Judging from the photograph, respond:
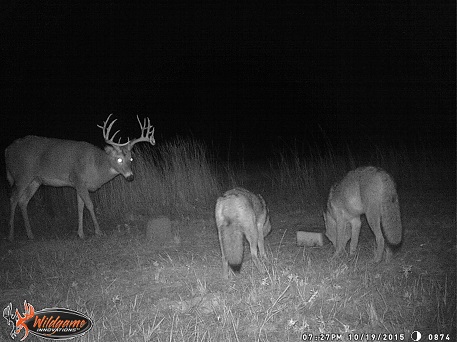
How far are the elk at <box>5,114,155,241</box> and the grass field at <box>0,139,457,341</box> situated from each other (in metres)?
0.92

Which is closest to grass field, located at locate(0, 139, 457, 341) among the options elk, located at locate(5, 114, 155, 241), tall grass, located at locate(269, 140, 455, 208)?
tall grass, located at locate(269, 140, 455, 208)

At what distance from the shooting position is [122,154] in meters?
10.2

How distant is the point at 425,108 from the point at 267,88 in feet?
60.0

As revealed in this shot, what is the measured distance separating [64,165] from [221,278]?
231 inches

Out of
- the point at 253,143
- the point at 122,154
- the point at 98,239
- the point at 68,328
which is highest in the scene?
the point at 122,154

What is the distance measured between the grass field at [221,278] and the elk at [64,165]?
0.92 m

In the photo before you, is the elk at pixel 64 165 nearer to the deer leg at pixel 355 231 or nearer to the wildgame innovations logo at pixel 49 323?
the deer leg at pixel 355 231

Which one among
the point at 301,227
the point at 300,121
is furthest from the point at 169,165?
the point at 300,121

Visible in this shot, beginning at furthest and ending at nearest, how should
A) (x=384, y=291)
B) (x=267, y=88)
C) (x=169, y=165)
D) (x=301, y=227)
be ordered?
(x=267, y=88) < (x=169, y=165) < (x=301, y=227) < (x=384, y=291)

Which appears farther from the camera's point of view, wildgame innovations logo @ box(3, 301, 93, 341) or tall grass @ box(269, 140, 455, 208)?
tall grass @ box(269, 140, 455, 208)

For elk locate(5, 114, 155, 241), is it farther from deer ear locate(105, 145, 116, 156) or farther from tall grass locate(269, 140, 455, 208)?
tall grass locate(269, 140, 455, 208)

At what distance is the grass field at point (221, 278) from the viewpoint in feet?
14.3

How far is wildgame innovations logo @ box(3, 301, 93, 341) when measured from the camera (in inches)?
177

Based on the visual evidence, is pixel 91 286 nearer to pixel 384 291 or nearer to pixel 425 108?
pixel 384 291
